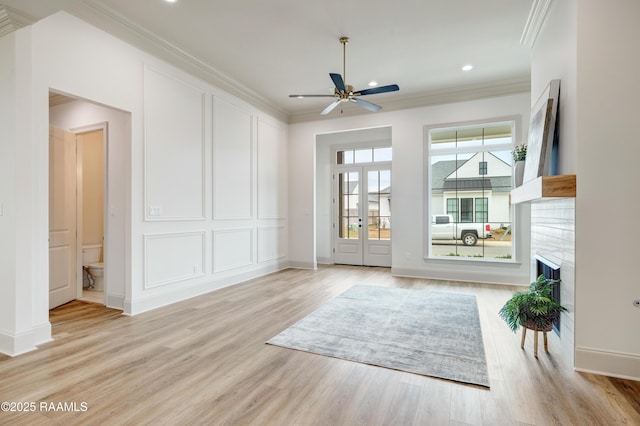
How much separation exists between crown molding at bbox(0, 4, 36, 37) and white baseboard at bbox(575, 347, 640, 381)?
16.0ft

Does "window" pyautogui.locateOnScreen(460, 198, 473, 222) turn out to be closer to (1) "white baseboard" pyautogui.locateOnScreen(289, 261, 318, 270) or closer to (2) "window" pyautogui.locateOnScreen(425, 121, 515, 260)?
(2) "window" pyautogui.locateOnScreen(425, 121, 515, 260)

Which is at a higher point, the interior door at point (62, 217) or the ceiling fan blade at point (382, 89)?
the ceiling fan blade at point (382, 89)

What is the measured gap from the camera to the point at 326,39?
13.1 ft

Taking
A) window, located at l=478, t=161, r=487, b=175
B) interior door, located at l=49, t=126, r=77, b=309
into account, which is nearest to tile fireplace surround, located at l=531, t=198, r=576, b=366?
window, located at l=478, t=161, r=487, b=175

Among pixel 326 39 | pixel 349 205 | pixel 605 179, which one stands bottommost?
pixel 349 205

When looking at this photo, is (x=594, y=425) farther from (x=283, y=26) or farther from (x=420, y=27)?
(x=283, y=26)

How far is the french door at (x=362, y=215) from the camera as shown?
7.10 metres

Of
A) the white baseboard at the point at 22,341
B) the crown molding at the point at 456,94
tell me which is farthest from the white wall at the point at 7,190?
the crown molding at the point at 456,94

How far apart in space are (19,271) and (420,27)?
4.68 meters

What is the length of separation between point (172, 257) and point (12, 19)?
9.00 ft

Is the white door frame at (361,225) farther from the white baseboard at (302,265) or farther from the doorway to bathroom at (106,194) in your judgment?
the doorway to bathroom at (106,194)

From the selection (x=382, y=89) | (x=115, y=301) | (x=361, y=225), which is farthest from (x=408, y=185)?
(x=115, y=301)

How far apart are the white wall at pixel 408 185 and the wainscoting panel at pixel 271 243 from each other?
0.88 feet

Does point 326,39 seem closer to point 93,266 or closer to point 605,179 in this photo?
point 605,179
